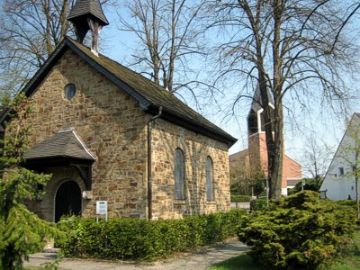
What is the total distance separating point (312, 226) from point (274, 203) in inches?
84.8

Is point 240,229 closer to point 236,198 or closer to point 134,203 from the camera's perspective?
point 134,203

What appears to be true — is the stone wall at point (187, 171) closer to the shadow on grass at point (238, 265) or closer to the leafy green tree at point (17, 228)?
the shadow on grass at point (238, 265)

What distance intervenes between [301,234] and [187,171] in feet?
27.4

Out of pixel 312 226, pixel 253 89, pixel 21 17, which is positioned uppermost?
pixel 21 17

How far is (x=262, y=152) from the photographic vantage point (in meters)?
55.6

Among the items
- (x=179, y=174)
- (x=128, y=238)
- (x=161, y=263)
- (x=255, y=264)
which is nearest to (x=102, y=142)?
(x=179, y=174)

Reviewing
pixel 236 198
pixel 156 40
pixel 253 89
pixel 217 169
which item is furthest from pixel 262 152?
pixel 253 89

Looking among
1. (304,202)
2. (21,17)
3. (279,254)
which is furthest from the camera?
(21,17)

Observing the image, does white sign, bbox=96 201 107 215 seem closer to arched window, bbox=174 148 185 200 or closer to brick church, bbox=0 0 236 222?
brick church, bbox=0 0 236 222

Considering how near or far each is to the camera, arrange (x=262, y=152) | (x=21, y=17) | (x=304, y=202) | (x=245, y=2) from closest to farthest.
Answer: (x=304, y=202) < (x=245, y=2) < (x=21, y=17) < (x=262, y=152)

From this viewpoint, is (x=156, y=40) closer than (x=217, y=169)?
No

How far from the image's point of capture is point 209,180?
68.2 feet

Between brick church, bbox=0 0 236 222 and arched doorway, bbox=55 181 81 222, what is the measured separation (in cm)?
4

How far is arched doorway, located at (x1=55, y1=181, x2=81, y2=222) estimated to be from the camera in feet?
52.9
